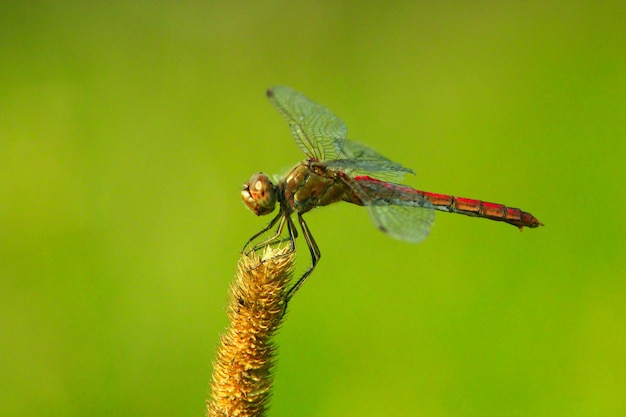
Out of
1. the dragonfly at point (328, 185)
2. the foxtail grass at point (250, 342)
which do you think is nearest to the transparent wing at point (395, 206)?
the dragonfly at point (328, 185)

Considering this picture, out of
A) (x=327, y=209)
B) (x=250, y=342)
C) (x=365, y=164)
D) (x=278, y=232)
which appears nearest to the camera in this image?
(x=250, y=342)

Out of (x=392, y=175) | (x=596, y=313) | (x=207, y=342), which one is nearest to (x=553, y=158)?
(x=596, y=313)

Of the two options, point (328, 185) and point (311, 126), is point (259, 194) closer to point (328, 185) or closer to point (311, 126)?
point (328, 185)

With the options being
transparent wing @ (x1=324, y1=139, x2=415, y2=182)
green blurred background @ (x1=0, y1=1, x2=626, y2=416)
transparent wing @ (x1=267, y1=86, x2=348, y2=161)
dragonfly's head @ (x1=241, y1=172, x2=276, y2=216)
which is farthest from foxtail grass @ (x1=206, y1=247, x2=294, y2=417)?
green blurred background @ (x1=0, y1=1, x2=626, y2=416)

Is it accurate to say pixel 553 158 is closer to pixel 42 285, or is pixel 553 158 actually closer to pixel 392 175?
pixel 392 175

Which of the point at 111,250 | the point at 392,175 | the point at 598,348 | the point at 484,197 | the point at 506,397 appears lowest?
the point at 506,397

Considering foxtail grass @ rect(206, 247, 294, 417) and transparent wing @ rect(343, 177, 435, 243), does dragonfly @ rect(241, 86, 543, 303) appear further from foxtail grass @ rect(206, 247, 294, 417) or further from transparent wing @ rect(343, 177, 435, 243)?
foxtail grass @ rect(206, 247, 294, 417)

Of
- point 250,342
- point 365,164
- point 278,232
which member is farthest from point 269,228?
point 250,342
